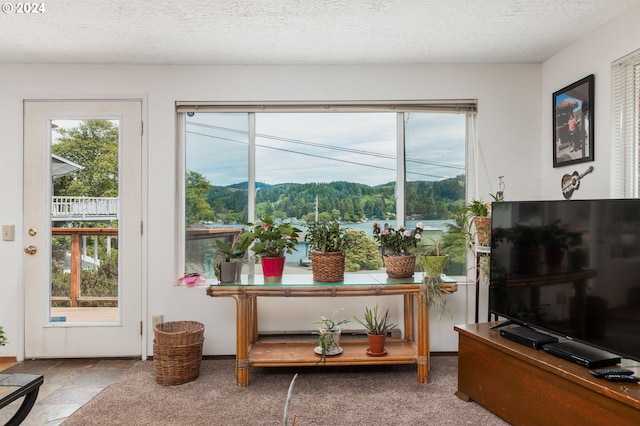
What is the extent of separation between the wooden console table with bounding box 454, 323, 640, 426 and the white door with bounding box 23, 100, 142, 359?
250cm

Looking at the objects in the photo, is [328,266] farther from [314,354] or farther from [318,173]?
[318,173]

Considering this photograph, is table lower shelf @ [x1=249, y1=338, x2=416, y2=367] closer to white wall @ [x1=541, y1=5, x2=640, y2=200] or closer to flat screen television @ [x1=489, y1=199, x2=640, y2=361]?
flat screen television @ [x1=489, y1=199, x2=640, y2=361]

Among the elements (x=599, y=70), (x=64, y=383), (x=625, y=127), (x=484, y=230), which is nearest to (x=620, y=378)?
(x=484, y=230)

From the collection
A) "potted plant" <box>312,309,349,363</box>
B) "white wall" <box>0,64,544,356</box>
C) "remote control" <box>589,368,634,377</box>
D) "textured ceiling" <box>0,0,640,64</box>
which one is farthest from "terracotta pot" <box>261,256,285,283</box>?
"remote control" <box>589,368,634,377</box>

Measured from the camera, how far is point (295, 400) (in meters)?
2.57

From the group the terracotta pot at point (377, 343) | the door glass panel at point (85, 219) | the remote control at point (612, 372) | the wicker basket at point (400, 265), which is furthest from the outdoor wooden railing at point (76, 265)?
the remote control at point (612, 372)

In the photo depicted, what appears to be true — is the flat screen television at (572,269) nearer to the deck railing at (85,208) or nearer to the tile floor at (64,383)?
the tile floor at (64,383)

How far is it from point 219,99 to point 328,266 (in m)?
1.61

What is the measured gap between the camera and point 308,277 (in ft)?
9.70

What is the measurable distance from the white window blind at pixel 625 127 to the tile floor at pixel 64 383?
3.52m

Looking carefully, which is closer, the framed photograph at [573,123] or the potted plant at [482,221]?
the framed photograph at [573,123]

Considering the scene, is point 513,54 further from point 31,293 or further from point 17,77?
point 31,293

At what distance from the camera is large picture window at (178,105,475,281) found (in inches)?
136

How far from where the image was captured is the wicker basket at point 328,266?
9.28 feet
